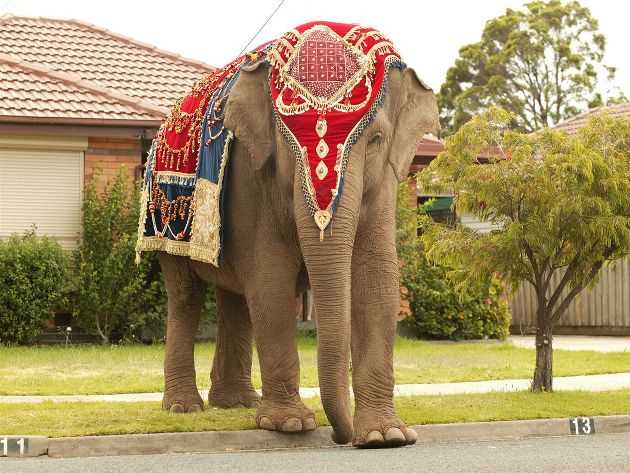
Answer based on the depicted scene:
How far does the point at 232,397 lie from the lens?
1216cm

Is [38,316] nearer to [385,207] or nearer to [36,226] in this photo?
[36,226]

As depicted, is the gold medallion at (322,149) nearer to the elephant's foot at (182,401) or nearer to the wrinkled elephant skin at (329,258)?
the wrinkled elephant skin at (329,258)

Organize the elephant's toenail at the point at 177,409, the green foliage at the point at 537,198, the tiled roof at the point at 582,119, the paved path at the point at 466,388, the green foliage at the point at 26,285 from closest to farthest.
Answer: the elephant's toenail at the point at 177,409 → the green foliage at the point at 537,198 → the paved path at the point at 466,388 → the green foliage at the point at 26,285 → the tiled roof at the point at 582,119

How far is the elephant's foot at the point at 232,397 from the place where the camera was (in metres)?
12.1

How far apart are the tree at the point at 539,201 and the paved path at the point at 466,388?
3.33 ft

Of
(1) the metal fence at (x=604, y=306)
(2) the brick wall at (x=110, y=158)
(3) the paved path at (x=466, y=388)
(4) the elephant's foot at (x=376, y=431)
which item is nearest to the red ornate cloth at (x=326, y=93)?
(4) the elephant's foot at (x=376, y=431)

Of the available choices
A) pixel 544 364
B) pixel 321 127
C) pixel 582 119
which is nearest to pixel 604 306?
pixel 582 119

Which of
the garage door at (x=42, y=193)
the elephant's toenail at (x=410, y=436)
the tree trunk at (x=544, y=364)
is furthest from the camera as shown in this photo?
the garage door at (x=42, y=193)

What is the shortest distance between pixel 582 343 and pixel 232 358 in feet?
39.1

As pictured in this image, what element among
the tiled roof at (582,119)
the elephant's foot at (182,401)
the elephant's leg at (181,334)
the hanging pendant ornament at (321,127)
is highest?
the tiled roof at (582,119)

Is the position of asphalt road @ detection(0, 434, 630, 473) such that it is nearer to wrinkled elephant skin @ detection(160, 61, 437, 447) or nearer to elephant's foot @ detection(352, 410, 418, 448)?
elephant's foot @ detection(352, 410, 418, 448)

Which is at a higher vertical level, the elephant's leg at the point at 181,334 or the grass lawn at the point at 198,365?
the elephant's leg at the point at 181,334

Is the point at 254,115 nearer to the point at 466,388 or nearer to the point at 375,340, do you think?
the point at 375,340

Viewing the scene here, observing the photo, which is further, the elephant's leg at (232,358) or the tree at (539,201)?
the tree at (539,201)
